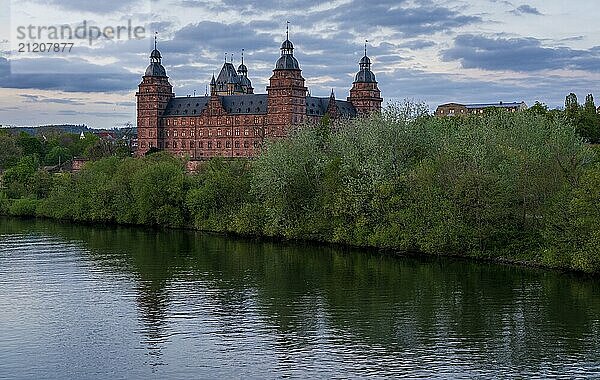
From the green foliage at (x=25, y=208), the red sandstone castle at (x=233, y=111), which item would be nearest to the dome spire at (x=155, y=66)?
the red sandstone castle at (x=233, y=111)

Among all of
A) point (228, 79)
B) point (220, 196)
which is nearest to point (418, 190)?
point (220, 196)

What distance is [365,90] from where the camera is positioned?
354 ft

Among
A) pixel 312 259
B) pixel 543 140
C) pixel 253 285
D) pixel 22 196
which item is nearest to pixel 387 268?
pixel 312 259

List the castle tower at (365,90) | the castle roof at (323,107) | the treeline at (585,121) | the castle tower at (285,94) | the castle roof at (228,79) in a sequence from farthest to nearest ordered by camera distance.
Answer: the castle roof at (228,79) → the castle tower at (365,90) → the castle roof at (323,107) → the castle tower at (285,94) → the treeline at (585,121)

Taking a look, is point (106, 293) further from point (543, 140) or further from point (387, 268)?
point (543, 140)

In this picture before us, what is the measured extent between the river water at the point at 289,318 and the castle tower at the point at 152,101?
66652 millimetres

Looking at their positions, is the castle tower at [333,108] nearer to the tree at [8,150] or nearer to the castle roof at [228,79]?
the castle roof at [228,79]

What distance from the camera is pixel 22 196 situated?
263ft

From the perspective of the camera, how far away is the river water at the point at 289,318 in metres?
23.0

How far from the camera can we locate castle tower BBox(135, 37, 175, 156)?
110m

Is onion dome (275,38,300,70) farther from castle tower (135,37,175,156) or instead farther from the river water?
the river water

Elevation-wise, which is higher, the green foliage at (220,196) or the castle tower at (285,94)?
the castle tower at (285,94)

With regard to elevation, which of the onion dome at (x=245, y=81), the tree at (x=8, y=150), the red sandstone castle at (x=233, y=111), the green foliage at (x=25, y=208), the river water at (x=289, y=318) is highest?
the onion dome at (x=245, y=81)

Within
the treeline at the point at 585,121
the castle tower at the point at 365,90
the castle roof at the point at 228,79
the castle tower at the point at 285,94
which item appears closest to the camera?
the treeline at the point at 585,121
